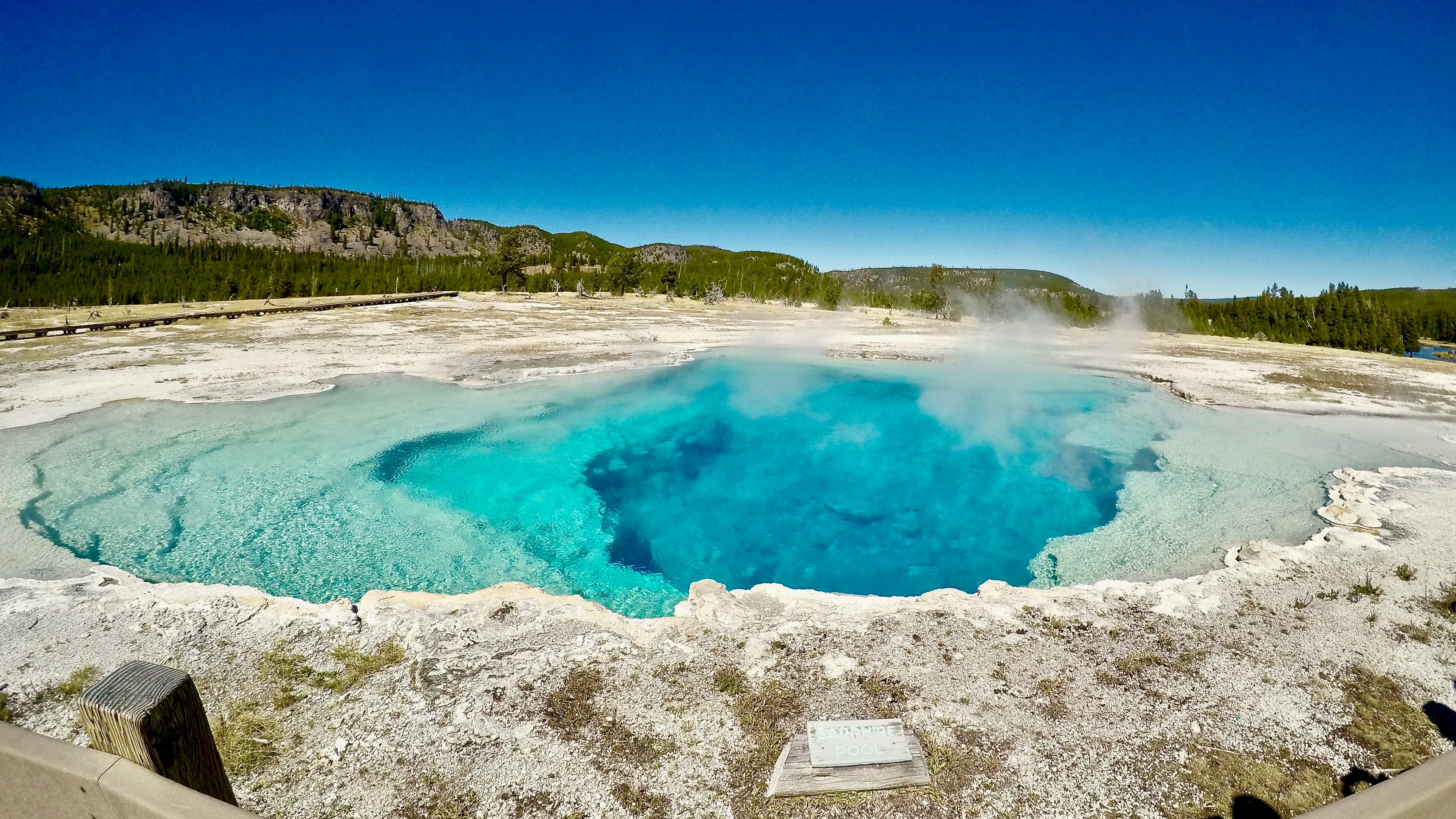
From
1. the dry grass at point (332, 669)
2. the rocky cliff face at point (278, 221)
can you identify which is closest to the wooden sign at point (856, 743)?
the dry grass at point (332, 669)

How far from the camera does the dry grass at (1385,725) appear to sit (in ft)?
12.8

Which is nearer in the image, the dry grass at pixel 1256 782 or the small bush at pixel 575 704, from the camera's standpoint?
the dry grass at pixel 1256 782

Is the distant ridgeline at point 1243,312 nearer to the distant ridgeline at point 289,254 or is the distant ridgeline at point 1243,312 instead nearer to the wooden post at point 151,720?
the distant ridgeline at point 289,254

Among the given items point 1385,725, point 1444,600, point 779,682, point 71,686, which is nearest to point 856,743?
point 779,682

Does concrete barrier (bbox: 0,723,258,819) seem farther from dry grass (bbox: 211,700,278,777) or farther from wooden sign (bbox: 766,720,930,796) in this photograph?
wooden sign (bbox: 766,720,930,796)

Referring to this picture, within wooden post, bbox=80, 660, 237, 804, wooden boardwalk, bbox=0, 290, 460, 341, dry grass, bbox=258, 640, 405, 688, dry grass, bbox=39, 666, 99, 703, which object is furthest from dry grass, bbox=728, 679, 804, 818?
wooden boardwalk, bbox=0, 290, 460, 341

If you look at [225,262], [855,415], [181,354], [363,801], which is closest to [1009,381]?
[855,415]

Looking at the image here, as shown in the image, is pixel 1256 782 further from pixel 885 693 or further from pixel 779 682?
pixel 779 682

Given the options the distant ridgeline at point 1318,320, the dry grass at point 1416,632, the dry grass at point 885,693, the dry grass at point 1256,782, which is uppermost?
the distant ridgeline at point 1318,320

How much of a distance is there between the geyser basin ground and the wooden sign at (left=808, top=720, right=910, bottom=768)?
392 centimetres

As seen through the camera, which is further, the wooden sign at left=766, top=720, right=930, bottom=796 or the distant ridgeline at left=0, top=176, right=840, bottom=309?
the distant ridgeline at left=0, top=176, right=840, bottom=309

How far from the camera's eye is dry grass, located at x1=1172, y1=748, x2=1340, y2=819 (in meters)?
3.48

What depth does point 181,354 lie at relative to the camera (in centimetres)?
2044

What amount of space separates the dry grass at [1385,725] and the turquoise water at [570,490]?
142 inches
